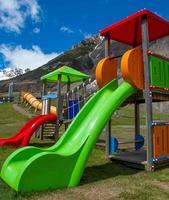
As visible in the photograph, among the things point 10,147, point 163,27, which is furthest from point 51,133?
point 163,27

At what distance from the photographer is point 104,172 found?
8.53 metres

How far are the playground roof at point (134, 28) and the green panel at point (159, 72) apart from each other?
1.22 metres

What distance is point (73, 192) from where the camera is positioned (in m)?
6.55

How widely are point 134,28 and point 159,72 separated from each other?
6.63 ft

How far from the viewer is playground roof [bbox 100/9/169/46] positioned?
934cm

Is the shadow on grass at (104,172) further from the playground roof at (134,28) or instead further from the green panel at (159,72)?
the playground roof at (134,28)

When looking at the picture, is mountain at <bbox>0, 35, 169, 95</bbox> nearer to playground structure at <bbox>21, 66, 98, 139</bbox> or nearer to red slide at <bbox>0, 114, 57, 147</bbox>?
playground structure at <bbox>21, 66, 98, 139</bbox>

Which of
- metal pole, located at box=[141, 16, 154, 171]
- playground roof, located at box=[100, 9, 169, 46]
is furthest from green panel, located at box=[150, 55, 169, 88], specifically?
playground roof, located at box=[100, 9, 169, 46]

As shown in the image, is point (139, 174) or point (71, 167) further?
point (139, 174)

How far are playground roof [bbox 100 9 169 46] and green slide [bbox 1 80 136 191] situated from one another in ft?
7.02

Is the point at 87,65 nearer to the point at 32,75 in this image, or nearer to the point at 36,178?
the point at 32,75

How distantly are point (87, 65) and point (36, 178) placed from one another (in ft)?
363

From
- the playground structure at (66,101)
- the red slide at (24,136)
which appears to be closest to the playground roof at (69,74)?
the playground structure at (66,101)

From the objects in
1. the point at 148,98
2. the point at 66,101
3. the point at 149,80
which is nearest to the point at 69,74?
the point at 66,101
